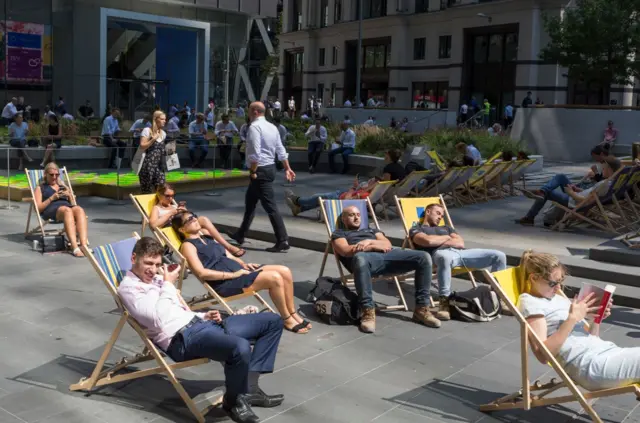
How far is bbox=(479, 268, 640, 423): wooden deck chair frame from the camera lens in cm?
Result: 444

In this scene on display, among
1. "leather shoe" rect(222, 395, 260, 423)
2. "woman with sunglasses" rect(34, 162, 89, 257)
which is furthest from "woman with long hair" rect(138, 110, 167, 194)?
"leather shoe" rect(222, 395, 260, 423)

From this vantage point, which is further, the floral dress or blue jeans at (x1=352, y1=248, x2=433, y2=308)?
the floral dress

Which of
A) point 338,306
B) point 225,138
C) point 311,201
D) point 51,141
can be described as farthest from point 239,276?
point 51,141

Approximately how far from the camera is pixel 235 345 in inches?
182

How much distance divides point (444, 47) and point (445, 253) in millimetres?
41965

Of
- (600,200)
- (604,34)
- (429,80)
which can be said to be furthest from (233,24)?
(600,200)

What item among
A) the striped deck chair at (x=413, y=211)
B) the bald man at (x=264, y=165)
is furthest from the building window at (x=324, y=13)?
the striped deck chair at (x=413, y=211)

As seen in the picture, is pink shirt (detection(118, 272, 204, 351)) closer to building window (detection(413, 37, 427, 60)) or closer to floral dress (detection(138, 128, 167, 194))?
floral dress (detection(138, 128, 167, 194))

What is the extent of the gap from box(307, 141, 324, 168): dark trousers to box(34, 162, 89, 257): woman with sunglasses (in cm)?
1104

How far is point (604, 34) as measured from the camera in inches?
1132

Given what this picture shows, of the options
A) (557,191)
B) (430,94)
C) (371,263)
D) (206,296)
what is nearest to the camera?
(206,296)

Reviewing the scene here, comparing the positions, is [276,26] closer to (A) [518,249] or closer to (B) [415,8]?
(B) [415,8]

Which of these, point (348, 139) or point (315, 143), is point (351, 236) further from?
point (315, 143)

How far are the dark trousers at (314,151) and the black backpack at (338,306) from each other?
45.0 ft
